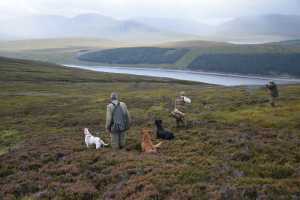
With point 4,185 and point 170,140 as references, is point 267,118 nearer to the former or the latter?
point 170,140

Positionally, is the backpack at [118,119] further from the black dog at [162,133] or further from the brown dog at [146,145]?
the black dog at [162,133]

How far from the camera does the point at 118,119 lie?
66.3 feet

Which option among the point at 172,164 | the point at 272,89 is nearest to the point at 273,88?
the point at 272,89

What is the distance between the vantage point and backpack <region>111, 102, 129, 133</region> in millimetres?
20219

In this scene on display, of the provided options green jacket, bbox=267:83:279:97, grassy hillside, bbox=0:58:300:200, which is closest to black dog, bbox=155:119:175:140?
grassy hillside, bbox=0:58:300:200

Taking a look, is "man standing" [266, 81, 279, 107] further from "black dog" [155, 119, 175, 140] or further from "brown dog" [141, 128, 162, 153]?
"brown dog" [141, 128, 162, 153]

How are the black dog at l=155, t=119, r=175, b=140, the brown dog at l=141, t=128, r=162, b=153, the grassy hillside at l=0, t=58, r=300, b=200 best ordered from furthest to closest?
the black dog at l=155, t=119, r=175, b=140 → the brown dog at l=141, t=128, r=162, b=153 → the grassy hillside at l=0, t=58, r=300, b=200

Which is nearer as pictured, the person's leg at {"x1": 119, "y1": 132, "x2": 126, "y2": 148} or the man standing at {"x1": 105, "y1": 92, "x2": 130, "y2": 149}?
the man standing at {"x1": 105, "y1": 92, "x2": 130, "y2": 149}

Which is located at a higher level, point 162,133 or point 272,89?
point 272,89

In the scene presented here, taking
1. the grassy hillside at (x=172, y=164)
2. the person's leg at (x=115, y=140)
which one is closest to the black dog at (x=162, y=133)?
the grassy hillside at (x=172, y=164)

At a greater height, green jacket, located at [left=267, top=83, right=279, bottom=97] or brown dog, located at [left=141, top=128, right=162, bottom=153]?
green jacket, located at [left=267, top=83, right=279, bottom=97]

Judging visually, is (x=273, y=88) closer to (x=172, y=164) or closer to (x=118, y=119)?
(x=118, y=119)

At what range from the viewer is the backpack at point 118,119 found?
20.2 meters

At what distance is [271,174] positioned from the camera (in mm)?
14719
